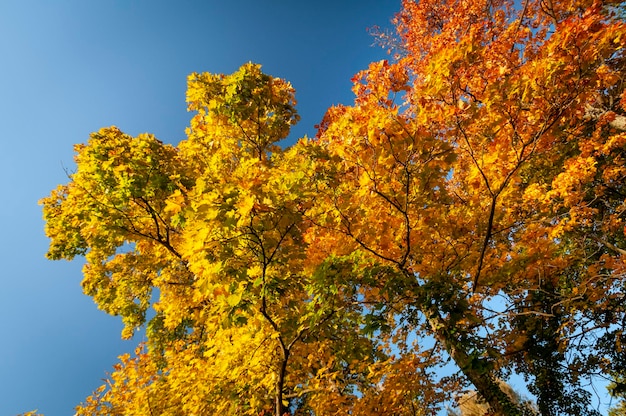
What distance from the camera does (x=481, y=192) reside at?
613 cm

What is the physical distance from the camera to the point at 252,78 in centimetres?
648

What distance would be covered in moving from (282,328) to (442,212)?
121 inches

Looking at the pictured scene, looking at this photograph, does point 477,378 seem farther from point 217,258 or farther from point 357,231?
point 217,258

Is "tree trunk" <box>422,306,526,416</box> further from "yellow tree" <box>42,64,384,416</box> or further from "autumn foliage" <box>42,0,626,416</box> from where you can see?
"yellow tree" <box>42,64,384,416</box>

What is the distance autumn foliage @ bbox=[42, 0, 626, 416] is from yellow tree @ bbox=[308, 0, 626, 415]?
1.5 inches

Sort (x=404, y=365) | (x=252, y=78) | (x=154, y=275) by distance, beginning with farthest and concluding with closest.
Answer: (x=154, y=275)
(x=252, y=78)
(x=404, y=365)

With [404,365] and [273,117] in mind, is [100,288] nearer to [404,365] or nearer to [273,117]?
[273,117]

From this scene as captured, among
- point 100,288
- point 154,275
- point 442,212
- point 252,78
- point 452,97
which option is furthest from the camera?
point 100,288

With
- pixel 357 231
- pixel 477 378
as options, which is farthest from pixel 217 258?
pixel 477 378

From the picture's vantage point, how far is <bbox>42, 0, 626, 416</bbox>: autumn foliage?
3.52m

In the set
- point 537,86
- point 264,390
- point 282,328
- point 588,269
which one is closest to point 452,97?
point 537,86

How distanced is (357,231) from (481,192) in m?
3.06

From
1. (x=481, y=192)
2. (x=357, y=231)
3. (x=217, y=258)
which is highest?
(x=481, y=192)

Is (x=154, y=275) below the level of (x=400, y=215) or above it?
above
